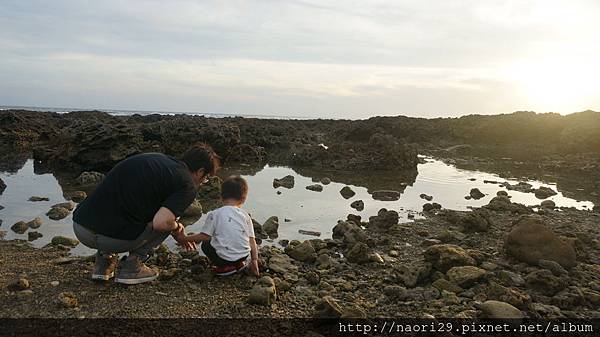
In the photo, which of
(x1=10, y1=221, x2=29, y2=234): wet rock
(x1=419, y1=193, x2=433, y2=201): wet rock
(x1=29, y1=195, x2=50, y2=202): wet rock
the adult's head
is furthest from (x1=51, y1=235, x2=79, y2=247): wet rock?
(x1=419, y1=193, x2=433, y2=201): wet rock

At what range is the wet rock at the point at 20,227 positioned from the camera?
751 centimetres

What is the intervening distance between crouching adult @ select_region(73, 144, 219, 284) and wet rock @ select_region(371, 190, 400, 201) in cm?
804

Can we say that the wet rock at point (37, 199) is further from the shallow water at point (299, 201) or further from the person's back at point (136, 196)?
the person's back at point (136, 196)

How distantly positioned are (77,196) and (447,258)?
8.72 metres

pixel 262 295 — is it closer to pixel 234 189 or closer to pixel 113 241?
pixel 234 189

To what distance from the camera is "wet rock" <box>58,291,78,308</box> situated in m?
4.31

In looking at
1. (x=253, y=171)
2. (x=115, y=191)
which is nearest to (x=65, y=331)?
(x=115, y=191)

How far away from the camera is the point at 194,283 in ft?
17.1

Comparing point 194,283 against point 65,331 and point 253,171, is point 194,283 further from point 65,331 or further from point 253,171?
point 253,171

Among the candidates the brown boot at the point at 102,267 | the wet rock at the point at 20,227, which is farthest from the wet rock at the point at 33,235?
the brown boot at the point at 102,267

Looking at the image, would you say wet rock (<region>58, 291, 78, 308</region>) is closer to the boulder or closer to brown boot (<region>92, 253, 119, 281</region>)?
brown boot (<region>92, 253, 119, 281</region>)

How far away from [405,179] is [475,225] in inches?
320

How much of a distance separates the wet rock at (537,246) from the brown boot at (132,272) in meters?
5.00

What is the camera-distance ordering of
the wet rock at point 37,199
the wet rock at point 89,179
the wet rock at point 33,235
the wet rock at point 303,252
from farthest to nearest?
the wet rock at point 89,179 → the wet rock at point 37,199 → the wet rock at point 33,235 → the wet rock at point 303,252
